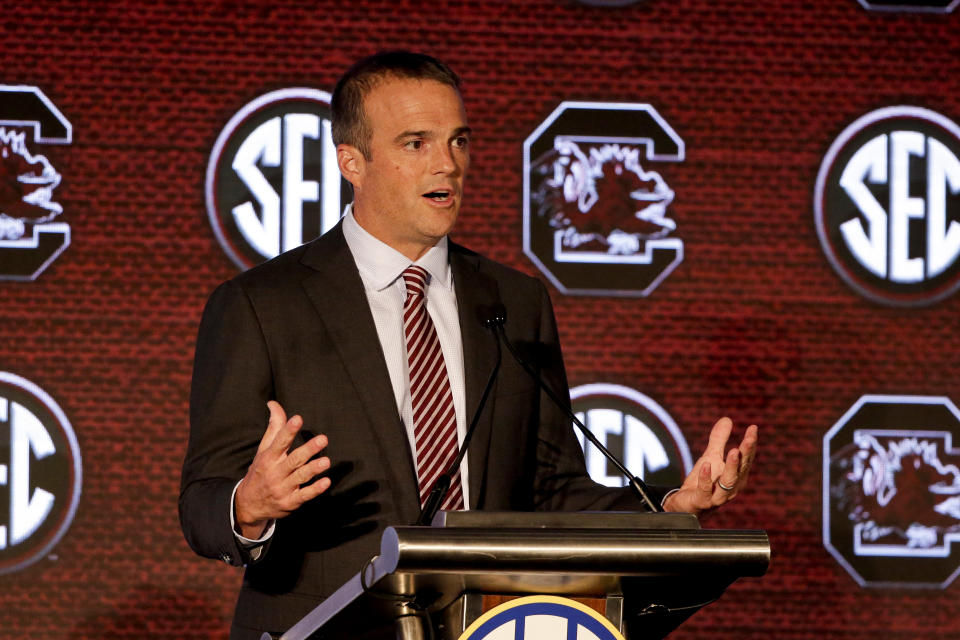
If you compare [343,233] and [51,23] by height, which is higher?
[51,23]

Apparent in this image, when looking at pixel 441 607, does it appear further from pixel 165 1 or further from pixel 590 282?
pixel 165 1

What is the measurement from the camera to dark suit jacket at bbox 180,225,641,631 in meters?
1.80

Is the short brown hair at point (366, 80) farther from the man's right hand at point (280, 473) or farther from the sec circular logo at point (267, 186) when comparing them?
the sec circular logo at point (267, 186)

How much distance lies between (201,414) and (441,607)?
26.1 inches

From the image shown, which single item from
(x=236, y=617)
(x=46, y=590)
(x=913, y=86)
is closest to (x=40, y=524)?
(x=46, y=590)

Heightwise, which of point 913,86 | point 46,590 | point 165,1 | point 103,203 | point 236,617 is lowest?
point 46,590

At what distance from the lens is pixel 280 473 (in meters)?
1.39

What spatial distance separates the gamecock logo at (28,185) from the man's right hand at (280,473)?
2506 mm

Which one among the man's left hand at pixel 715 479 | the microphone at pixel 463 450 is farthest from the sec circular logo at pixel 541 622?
the man's left hand at pixel 715 479

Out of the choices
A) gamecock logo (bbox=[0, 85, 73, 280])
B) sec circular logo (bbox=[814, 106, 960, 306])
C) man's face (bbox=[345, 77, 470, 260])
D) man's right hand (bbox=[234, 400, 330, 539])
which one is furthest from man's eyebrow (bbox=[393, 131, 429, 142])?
sec circular logo (bbox=[814, 106, 960, 306])

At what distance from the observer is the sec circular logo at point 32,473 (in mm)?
3678

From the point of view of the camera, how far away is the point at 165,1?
12.5ft

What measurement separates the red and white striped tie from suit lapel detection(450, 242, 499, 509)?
0.10 ft

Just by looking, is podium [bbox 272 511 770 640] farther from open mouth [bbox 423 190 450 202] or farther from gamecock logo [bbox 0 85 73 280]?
gamecock logo [bbox 0 85 73 280]
